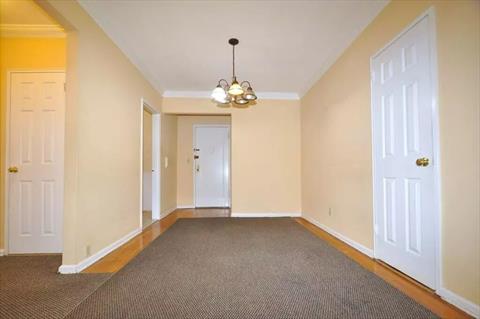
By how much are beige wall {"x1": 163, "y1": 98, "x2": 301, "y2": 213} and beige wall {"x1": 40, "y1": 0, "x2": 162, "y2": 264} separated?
187 centimetres

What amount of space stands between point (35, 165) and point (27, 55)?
1.23 metres

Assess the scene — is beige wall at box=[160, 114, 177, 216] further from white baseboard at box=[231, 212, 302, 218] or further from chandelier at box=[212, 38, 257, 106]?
chandelier at box=[212, 38, 257, 106]

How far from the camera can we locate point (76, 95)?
2.15m

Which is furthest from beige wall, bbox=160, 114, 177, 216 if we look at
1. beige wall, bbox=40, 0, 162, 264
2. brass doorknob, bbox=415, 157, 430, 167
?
brass doorknob, bbox=415, 157, 430, 167

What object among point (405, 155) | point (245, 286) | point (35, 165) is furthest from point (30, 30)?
point (405, 155)

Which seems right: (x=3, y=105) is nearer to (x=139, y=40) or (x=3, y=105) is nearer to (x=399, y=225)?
(x=139, y=40)

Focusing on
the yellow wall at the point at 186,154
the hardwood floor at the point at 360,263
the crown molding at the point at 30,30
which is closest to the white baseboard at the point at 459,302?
the hardwood floor at the point at 360,263

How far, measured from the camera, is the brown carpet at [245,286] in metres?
1.49

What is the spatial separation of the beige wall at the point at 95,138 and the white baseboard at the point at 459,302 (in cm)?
281

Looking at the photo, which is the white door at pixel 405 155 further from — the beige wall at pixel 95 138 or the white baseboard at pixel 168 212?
the white baseboard at pixel 168 212

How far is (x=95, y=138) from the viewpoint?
2422 millimetres

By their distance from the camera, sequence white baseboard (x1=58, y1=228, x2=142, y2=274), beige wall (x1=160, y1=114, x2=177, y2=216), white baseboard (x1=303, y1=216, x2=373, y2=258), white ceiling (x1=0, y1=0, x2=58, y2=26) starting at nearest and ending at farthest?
white baseboard (x1=58, y1=228, x2=142, y2=274)
white ceiling (x1=0, y1=0, x2=58, y2=26)
white baseboard (x1=303, y1=216, x2=373, y2=258)
beige wall (x1=160, y1=114, x2=177, y2=216)

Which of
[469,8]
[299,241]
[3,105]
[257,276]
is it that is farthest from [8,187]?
[469,8]

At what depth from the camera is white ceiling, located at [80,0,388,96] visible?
7.56ft
